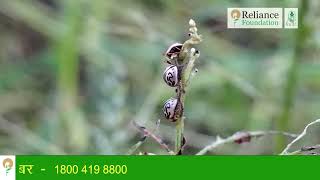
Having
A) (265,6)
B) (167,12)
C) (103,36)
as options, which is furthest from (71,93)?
(265,6)

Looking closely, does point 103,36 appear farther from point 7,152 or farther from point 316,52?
point 316,52

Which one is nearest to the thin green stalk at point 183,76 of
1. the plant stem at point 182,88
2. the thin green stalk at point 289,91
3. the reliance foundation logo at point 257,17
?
the plant stem at point 182,88

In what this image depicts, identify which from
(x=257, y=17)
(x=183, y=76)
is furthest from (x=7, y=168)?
(x=257, y=17)

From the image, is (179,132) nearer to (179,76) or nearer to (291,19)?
(179,76)

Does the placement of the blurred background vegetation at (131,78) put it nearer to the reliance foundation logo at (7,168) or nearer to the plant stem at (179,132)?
the reliance foundation logo at (7,168)

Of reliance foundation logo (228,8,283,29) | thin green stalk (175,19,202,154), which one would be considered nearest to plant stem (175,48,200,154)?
thin green stalk (175,19,202,154)

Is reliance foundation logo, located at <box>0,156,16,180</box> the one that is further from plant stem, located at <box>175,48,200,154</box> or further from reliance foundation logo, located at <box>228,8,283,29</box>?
reliance foundation logo, located at <box>228,8,283,29</box>

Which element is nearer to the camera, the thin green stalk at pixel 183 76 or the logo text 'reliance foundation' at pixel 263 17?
the thin green stalk at pixel 183 76
